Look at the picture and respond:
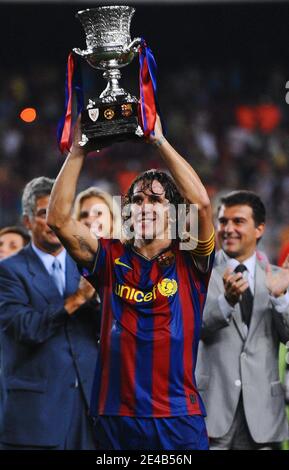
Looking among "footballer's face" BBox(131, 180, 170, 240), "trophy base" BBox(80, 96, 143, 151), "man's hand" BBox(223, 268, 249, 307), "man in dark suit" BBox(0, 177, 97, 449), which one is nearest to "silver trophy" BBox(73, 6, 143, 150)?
"trophy base" BBox(80, 96, 143, 151)

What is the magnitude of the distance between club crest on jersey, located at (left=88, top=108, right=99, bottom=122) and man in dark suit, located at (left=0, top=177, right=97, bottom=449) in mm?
1160

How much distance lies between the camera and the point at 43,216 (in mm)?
4988

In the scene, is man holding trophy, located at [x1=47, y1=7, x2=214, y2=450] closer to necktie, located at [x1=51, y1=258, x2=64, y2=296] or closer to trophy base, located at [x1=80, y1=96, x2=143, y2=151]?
trophy base, located at [x1=80, y1=96, x2=143, y2=151]

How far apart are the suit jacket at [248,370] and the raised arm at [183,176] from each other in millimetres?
942

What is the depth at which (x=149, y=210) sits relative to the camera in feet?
13.2

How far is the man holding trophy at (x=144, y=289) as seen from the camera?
12.5 ft

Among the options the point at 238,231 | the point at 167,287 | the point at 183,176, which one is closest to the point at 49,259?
the point at 238,231

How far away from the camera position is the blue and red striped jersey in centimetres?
389

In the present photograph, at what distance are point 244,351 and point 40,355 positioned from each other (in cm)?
99

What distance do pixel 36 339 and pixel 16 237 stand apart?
1.25m

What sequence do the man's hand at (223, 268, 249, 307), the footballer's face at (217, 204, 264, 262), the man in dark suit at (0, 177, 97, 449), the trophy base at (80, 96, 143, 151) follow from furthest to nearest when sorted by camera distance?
1. the footballer's face at (217, 204, 264, 262)
2. the man in dark suit at (0, 177, 97, 449)
3. the man's hand at (223, 268, 249, 307)
4. the trophy base at (80, 96, 143, 151)
